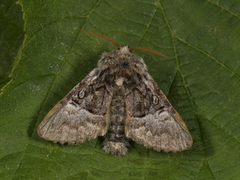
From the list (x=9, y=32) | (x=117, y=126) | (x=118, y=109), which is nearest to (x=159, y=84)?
(x=118, y=109)

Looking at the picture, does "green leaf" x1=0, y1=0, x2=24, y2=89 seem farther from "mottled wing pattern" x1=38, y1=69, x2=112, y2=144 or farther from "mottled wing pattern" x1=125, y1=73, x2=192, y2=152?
"mottled wing pattern" x1=125, y1=73, x2=192, y2=152

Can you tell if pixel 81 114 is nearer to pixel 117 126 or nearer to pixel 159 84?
pixel 117 126

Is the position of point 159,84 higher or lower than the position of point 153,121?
higher

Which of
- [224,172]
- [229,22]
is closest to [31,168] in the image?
[224,172]

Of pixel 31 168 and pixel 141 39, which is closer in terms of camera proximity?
pixel 31 168

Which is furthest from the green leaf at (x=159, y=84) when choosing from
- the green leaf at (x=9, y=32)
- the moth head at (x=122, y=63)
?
the green leaf at (x=9, y=32)

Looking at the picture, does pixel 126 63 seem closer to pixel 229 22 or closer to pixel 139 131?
pixel 139 131
